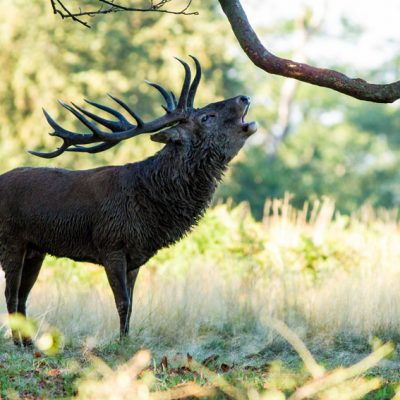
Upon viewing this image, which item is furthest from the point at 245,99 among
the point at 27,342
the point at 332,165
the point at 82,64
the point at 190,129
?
the point at 332,165

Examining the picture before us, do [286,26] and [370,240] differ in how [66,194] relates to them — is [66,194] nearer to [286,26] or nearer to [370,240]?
[370,240]

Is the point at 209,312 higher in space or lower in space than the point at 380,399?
higher

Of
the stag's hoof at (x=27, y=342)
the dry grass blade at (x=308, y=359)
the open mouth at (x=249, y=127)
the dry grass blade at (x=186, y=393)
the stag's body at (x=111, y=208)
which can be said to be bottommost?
the dry grass blade at (x=186, y=393)

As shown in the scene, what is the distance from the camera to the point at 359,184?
38.3 meters

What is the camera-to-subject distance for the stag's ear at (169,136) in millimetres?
7621

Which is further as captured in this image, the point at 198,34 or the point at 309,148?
the point at 309,148

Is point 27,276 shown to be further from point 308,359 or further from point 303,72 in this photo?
point 308,359

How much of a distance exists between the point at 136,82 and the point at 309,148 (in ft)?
47.4

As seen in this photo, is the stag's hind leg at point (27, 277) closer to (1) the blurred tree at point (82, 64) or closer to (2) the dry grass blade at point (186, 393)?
(2) the dry grass blade at point (186, 393)

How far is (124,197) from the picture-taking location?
7617mm

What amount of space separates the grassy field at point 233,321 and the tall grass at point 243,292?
0.02 metres

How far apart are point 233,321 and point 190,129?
2.36 m

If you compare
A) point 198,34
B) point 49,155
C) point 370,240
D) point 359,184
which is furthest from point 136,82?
point 49,155

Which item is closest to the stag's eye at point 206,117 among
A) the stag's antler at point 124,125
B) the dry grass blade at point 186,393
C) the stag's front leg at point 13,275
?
the stag's antler at point 124,125
